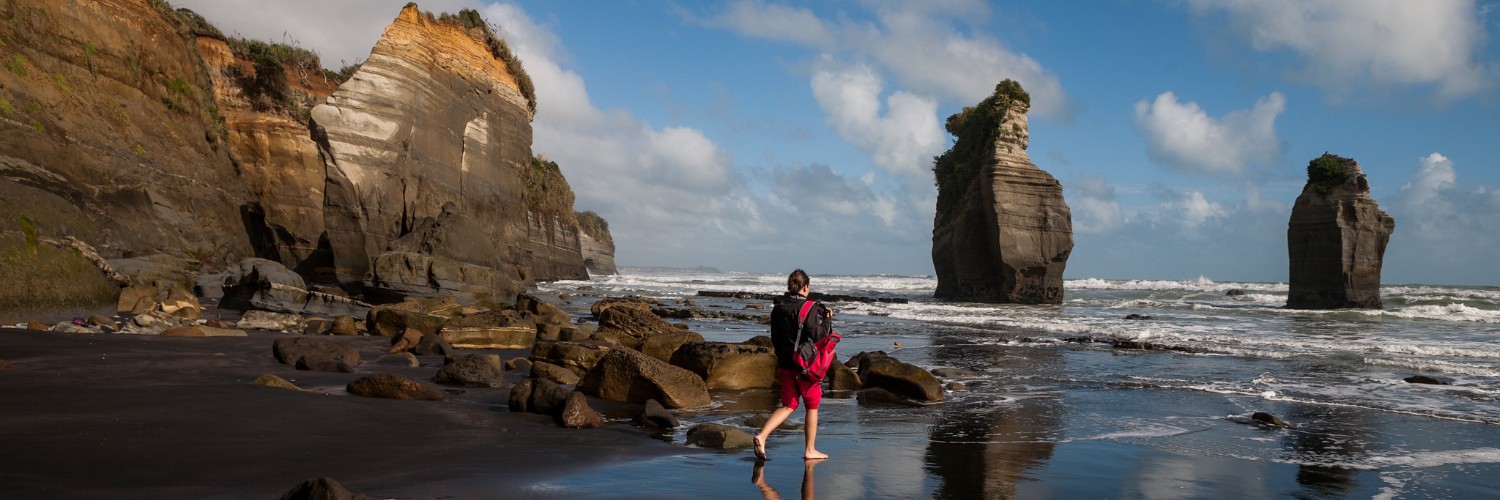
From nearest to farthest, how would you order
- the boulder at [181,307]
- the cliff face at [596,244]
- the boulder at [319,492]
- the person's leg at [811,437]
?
1. the boulder at [319,492]
2. the person's leg at [811,437]
3. the boulder at [181,307]
4. the cliff face at [596,244]

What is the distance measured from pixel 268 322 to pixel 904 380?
10954mm

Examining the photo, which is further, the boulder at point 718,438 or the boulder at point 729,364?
the boulder at point 729,364

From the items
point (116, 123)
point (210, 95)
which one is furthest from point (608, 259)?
point (116, 123)

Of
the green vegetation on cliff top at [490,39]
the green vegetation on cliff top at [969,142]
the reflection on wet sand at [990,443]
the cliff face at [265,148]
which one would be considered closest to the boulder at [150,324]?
the cliff face at [265,148]

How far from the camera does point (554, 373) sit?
9883 millimetres

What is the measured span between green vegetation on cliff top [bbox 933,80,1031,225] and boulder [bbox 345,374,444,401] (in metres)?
33.1

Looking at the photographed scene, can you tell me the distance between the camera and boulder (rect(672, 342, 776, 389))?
1005cm

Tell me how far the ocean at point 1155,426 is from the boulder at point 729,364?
387 mm

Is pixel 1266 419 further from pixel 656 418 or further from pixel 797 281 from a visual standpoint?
pixel 656 418

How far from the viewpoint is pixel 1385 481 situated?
600cm

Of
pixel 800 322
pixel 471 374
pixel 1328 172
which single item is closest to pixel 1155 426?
pixel 800 322

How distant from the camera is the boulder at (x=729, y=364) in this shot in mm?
10047

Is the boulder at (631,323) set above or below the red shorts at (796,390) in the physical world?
below

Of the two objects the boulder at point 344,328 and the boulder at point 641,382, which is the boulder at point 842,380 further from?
the boulder at point 344,328
